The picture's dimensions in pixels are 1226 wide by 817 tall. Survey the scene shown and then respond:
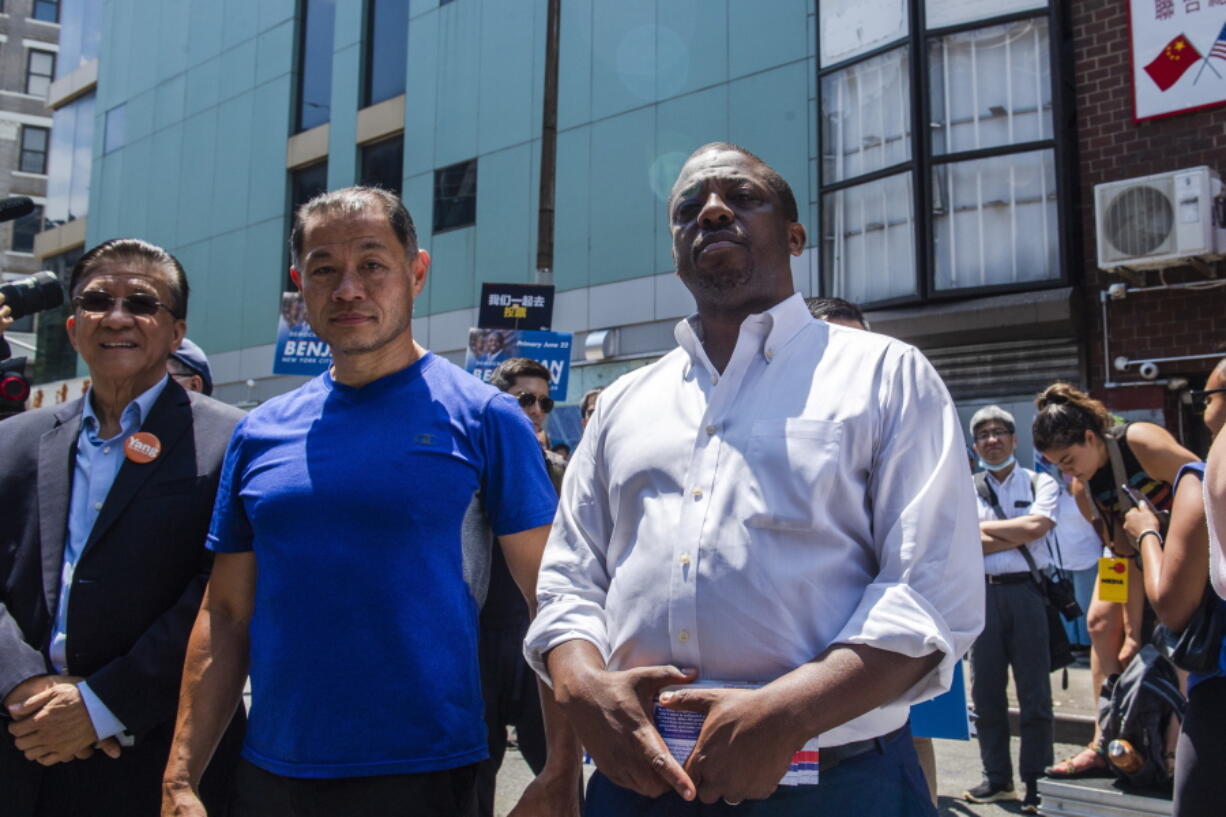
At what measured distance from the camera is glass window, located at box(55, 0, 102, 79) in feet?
92.4

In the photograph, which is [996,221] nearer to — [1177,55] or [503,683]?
[1177,55]

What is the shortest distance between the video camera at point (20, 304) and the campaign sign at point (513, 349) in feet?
18.3

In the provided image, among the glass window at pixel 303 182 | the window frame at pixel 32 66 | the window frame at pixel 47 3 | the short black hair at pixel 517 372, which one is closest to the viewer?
the short black hair at pixel 517 372

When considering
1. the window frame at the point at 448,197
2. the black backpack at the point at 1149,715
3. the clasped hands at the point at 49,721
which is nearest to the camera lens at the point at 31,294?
the clasped hands at the point at 49,721

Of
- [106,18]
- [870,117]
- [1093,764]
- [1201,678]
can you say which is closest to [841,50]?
[870,117]

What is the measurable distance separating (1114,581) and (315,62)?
19.1m

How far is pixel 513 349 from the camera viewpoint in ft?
31.2

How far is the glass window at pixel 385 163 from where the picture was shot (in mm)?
18797

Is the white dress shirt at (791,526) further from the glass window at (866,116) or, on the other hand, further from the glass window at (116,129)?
the glass window at (116,129)

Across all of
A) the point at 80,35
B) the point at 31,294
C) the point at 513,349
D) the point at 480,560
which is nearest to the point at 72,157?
the point at 80,35

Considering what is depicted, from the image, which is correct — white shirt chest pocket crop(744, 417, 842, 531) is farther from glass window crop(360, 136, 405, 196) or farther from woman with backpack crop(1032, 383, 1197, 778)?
glass window crop(360, 136, 405, 196)

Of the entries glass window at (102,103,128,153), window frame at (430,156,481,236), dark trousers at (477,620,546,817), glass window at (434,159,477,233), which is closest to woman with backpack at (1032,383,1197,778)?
dark trousers at (477,620,546,817)

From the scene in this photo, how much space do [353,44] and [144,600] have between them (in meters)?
18.8

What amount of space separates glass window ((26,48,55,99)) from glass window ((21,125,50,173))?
63.7 inches
